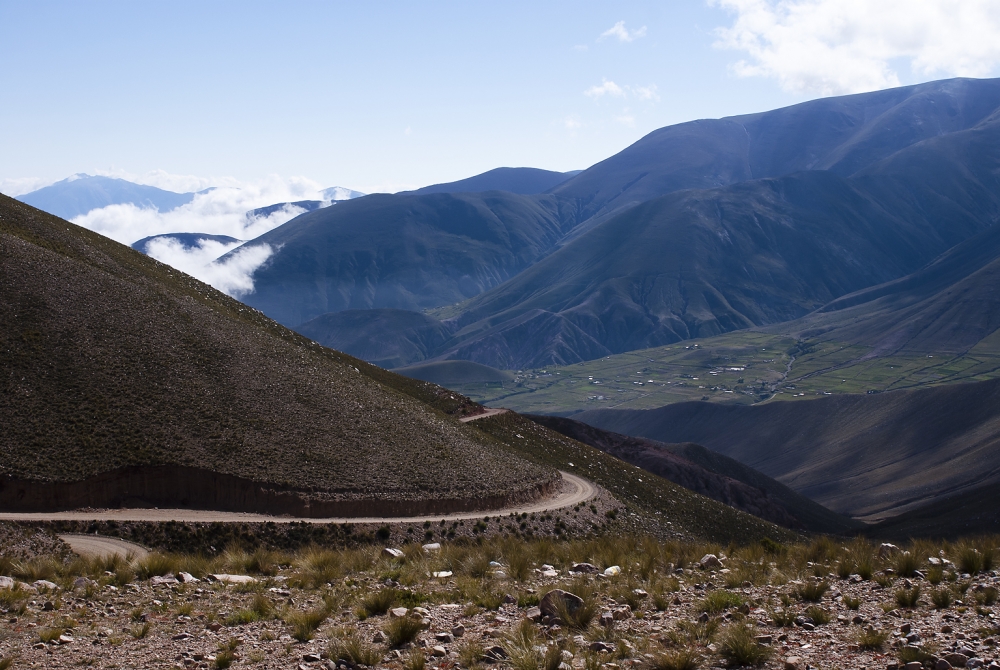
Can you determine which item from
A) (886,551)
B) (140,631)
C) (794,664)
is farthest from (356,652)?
(886,551)

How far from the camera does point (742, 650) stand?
11656 mm

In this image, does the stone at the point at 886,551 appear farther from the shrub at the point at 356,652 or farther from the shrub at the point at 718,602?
the shrub at the point at 356,652

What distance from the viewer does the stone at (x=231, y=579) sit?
55.3ft

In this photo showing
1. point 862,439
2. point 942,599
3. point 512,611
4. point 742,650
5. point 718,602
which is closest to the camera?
point 742,650

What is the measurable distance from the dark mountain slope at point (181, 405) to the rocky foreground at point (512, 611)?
1695 cm

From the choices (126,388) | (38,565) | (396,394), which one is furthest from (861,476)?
(38,565)

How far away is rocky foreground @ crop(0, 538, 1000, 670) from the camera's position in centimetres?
1192

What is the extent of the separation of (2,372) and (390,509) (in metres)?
17.2

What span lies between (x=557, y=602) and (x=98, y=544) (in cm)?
1928

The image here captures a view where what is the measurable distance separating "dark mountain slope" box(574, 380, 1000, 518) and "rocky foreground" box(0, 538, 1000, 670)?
3516 inches

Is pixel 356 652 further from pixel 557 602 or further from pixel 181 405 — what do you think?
pixel 181 405

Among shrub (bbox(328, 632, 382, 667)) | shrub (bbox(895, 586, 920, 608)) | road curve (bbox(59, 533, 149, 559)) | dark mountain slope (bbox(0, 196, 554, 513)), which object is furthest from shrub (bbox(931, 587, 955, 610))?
dark mountain slope (bbox(0, 196, 554, 513))

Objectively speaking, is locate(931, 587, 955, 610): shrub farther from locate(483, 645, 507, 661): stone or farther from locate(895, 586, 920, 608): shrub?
locate(483, 645, 507, 661): stone

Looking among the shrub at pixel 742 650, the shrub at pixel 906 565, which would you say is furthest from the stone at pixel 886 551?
the shrub at pixel 742 650
